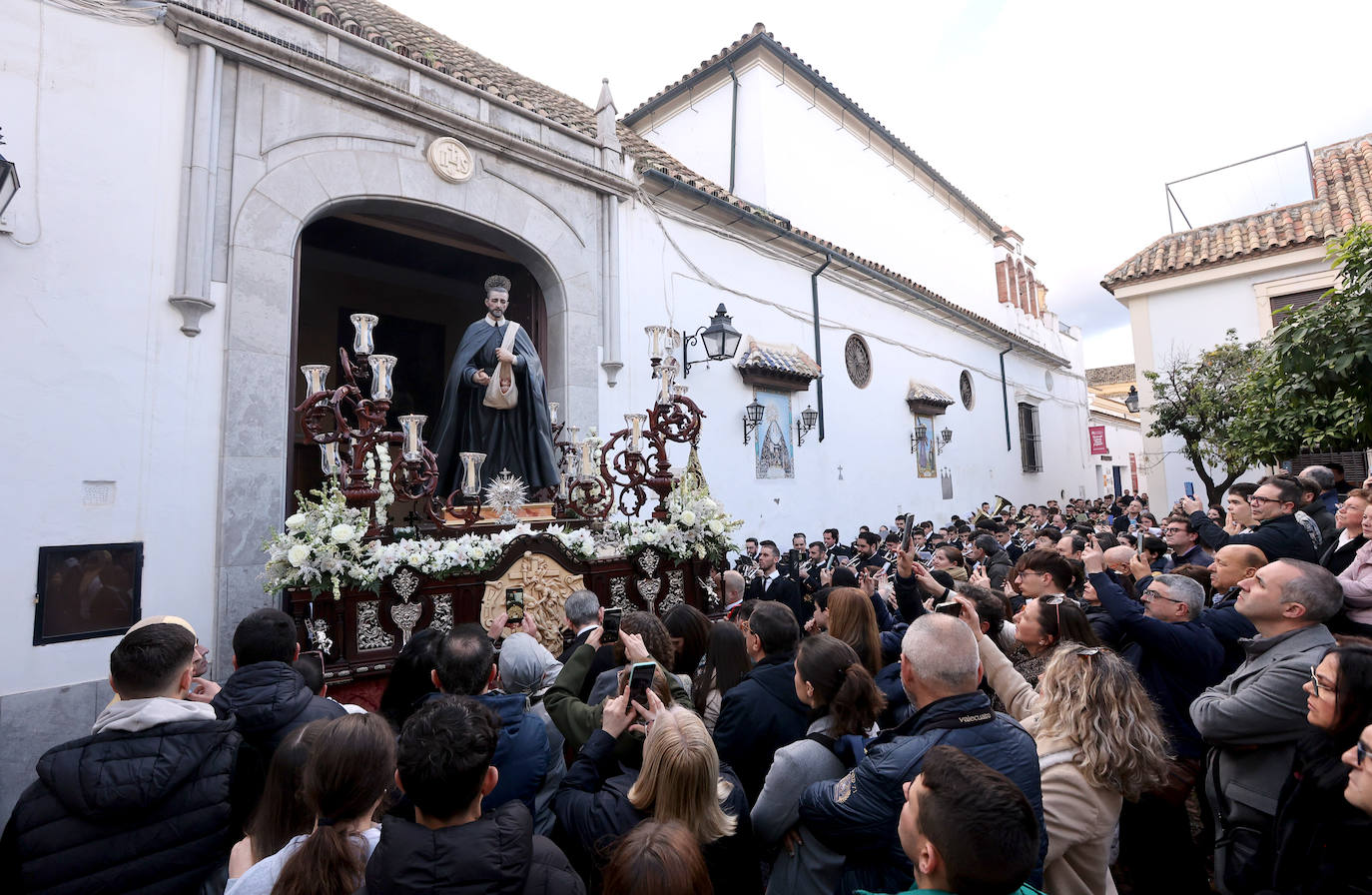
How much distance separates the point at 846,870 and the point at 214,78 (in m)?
7.17

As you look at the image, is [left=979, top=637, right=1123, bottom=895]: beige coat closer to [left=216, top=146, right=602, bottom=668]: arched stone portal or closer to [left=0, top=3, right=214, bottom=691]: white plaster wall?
[left=216, top=146, right=602, bottom=668]: arched stone portal

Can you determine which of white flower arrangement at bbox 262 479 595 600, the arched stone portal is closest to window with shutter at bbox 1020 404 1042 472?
the arched stone portal

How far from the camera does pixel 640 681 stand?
89.7 inches

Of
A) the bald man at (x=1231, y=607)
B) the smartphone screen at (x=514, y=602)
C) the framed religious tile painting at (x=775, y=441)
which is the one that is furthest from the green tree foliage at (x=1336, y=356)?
the smartphone screen at (x=514, y=602)

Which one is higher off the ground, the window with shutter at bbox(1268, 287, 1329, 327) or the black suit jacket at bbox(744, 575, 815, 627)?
the window with shutter at bbox(1268, 287, 1329, 327)

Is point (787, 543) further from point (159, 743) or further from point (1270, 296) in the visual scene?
point (1270, 296)

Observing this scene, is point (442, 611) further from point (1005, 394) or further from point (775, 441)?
point (1005, 394)

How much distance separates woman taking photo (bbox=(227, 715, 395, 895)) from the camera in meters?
1.63

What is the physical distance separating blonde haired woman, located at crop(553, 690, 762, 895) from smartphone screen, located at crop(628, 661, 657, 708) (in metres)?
0.02

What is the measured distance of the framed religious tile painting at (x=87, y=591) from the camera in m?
4.84

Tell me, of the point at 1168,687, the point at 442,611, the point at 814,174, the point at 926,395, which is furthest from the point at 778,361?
the point at 1168,687

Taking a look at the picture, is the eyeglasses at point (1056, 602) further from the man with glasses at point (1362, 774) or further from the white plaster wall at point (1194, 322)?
the white plaster wall at point (1194, 322)

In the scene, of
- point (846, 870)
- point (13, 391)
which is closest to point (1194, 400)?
point (846, 870)

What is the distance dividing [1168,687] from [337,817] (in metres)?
3.24
